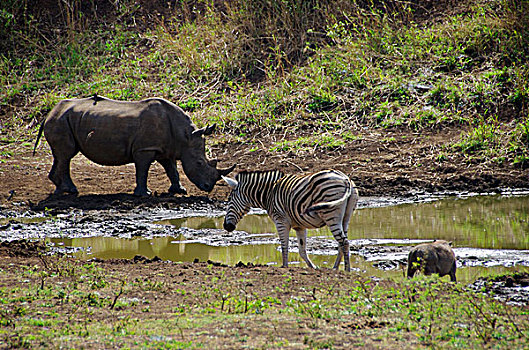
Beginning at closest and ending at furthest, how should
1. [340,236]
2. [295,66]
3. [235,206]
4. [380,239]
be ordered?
[340,236] < [235,206] < [380,239] < [295,66]

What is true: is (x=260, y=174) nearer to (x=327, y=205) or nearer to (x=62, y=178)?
(x=327, y=205)

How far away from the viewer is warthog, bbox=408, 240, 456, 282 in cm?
737

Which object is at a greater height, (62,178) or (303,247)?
(62,178)

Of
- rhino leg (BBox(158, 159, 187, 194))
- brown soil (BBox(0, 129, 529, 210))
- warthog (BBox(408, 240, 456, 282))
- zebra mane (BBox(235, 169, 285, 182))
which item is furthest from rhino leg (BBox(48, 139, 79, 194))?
warthog (BBox(408, 240, 456, 282))

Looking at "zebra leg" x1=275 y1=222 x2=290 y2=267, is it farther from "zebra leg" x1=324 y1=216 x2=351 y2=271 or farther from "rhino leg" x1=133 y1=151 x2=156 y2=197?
"rhino leg" x1=133 y1=151 x2=156 y2=197

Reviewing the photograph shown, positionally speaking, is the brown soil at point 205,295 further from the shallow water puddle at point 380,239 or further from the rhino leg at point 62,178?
the rhino leg at point 62,178

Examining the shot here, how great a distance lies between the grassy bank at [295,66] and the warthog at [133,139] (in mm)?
2846

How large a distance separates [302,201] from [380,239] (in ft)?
6.56

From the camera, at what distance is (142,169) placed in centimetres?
1378

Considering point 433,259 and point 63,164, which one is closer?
point 433,259

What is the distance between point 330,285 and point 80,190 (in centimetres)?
856

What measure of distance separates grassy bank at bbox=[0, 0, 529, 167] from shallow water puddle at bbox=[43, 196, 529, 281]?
10.2ft

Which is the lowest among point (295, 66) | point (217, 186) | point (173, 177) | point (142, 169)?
point (217, 186)

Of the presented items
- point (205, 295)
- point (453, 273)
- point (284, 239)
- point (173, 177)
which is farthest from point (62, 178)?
point (453, 273)
